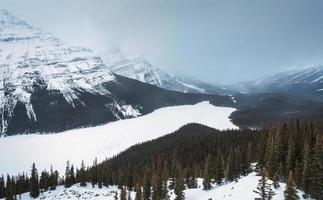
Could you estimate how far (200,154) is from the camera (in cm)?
17738

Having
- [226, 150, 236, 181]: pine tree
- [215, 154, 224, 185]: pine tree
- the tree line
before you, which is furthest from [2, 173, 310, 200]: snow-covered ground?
[226, 150, 236, 181]: pine tree

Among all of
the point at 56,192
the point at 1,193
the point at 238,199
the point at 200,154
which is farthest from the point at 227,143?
the point at 238,199

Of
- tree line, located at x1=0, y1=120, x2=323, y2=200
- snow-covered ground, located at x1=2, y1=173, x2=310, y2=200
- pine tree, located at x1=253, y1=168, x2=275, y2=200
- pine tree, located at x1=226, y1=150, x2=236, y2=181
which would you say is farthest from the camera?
pine tree, located at x1=226, y1=150, x2=236, y2=181

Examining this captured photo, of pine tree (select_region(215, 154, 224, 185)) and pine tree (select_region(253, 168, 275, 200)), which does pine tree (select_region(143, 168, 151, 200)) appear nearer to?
pine tree (select_region(215, 154, 224, 185))

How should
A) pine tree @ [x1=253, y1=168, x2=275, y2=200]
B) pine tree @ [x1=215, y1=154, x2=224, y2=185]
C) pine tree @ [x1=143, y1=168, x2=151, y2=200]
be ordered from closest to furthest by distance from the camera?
1. pine tree @ [x1=253, y1=168, x2=275, y2=200]
2. pine tree @ [x1=143, y1=168, x2=151, y2=200]
3. pine tree @ [x1=215, y1=154, x2=224, y2=185]

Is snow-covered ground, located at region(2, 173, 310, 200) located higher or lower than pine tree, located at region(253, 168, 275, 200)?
lower

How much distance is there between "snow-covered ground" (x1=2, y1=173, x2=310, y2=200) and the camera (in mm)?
70900

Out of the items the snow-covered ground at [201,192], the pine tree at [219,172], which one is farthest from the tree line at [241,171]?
the snow-covered ground at [201,192]

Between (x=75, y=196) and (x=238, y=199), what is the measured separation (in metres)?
56.8

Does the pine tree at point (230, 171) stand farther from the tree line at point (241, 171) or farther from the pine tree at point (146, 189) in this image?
the pine tree at point (146, 189)

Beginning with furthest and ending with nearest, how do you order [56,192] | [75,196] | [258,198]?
[56,192], [75,196], [258,198]

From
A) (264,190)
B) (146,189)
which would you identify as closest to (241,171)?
(146,189)

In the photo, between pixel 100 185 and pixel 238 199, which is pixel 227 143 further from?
pixel 238 199

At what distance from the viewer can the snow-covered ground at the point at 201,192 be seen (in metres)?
70.9
